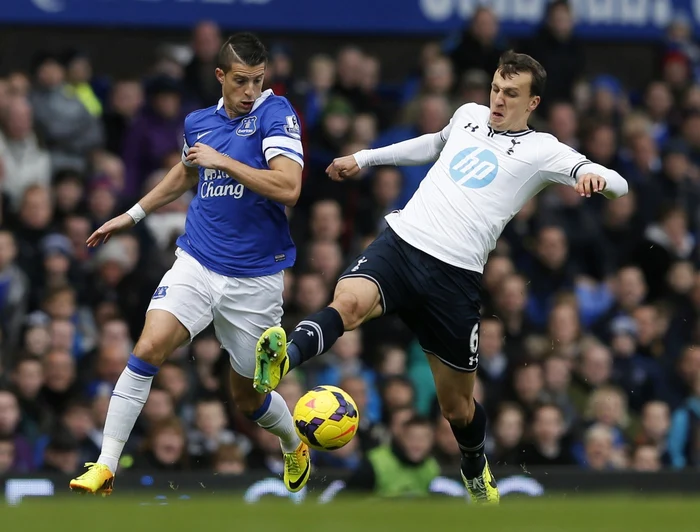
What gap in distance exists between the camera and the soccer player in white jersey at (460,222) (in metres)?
9.41

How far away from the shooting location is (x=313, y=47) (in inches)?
667

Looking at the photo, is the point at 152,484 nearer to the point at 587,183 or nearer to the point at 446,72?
the point at 587,183

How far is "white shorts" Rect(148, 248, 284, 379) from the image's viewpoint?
9328 mm

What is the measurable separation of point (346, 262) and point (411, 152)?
4.33 meters

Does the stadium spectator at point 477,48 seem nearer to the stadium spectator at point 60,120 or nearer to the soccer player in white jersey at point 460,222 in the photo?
the stadium spectator at point 60,120

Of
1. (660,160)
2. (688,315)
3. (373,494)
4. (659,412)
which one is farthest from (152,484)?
(660,160)

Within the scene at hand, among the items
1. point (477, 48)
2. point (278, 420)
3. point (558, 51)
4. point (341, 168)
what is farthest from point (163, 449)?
point (558, 51)

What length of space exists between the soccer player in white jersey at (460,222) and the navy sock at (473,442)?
1.08ft

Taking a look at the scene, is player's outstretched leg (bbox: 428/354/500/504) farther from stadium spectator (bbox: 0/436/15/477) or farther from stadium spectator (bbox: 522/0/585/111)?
stadium spectator (bbox: 522/0/585/111)

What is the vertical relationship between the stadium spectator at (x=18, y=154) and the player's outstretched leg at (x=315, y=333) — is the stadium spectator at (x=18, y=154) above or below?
above

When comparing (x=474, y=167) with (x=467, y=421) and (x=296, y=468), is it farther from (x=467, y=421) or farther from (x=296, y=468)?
(x=296, y=468)

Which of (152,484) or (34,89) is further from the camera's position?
(34,89)

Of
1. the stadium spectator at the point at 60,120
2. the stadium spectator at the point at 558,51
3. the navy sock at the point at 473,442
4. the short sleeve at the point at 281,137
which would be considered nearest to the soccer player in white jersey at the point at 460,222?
the navy sock at the point at 473,442

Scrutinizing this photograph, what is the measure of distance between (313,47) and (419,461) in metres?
6.17
